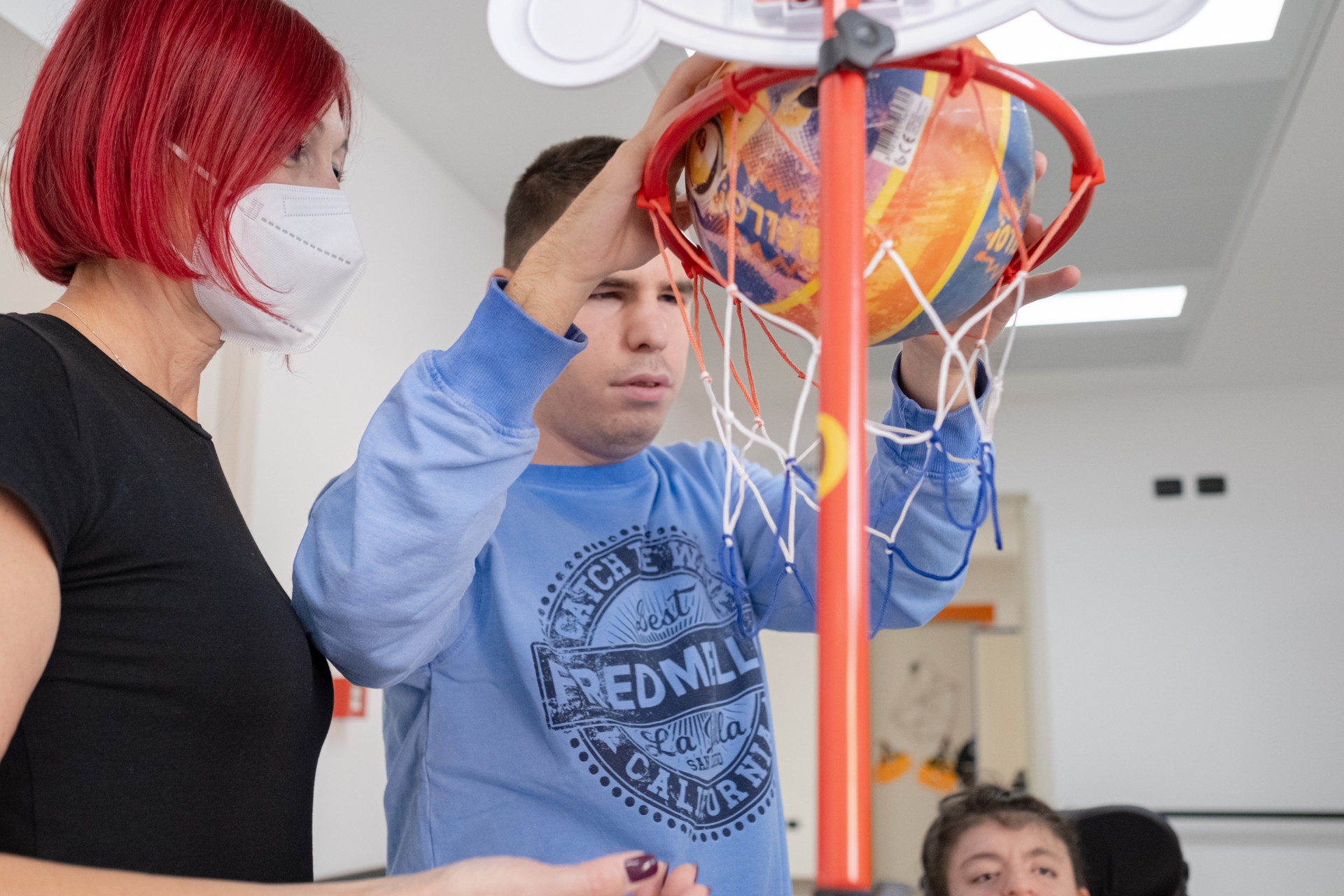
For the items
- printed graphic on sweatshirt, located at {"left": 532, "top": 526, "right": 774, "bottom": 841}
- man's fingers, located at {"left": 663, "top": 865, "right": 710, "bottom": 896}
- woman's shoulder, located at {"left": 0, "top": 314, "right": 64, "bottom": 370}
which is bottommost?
man's fingers, located at {"left": 663, "top": 865, "right": 710, "bottom": 896}

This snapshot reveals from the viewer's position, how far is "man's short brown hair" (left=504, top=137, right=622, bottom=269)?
4.40 feet

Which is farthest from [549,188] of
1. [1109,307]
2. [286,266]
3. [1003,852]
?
[1109,307]

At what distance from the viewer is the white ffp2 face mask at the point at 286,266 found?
0.98 metres

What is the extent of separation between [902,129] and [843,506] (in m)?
0.30

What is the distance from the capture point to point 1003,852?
222cm

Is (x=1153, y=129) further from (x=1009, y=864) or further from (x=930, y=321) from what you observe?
(x=930, y=321)

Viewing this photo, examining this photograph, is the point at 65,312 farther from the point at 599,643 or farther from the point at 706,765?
the point at 706,765

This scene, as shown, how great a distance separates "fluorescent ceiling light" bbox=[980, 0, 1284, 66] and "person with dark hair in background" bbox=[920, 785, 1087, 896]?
176 centimetres

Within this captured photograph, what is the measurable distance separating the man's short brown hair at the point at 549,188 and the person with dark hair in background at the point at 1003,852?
1644 mm

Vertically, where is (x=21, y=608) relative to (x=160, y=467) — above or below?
below

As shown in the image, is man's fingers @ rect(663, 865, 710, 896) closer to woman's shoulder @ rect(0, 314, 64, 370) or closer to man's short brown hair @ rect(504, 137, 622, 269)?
woman's shoulder @ rect(0, 314, 64, 370)

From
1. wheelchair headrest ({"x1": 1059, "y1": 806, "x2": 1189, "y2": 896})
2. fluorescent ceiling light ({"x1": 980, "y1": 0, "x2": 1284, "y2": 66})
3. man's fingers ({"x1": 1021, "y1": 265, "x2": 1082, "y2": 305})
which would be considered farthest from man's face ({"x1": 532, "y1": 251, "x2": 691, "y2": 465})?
wheelchair headrest ({"x1": 1059, "y1": 806, "x2": 1189, "y2": 896})

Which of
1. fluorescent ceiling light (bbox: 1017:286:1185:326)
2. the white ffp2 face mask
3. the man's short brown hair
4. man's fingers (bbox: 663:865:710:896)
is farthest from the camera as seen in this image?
fluorescent ceiling light (bbox: 1017:286:1185:326)

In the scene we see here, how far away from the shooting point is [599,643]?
112cm
